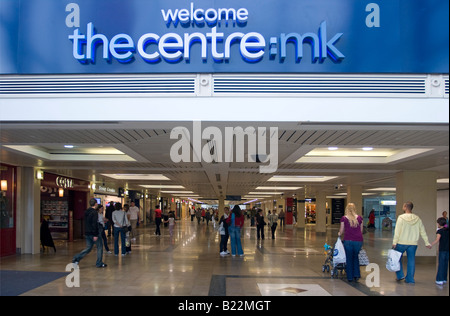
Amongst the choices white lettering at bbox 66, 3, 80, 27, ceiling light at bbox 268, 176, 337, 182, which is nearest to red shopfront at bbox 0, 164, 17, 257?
white lettering at bbox 66, 3, 80, 27

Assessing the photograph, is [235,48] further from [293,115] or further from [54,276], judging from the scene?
[54,276]

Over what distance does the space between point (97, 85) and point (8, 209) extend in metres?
8.14

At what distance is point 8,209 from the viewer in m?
13.4

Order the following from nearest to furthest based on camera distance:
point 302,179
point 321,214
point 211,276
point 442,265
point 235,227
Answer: point 442,265 → point 211,276 → point 235,227 → point 302,179 → point 321,214

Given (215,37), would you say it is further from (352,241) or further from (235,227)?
(235,227)

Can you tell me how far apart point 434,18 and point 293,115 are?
263 centimetres

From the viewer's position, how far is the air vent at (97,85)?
23.6 feet

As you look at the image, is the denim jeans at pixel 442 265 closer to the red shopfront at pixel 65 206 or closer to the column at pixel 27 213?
the column at pixel 27 213

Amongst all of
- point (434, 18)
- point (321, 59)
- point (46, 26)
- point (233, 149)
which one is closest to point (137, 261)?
point (233, 149)

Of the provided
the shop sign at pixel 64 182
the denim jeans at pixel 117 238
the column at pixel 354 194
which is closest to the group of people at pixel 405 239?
the denim jeans at pixel 117 238

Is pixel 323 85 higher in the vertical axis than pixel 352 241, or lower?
higher

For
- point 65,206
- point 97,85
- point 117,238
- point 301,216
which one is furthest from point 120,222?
point 301,216

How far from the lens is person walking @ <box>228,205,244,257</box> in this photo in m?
12.9

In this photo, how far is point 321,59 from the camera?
23.4 feet
